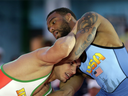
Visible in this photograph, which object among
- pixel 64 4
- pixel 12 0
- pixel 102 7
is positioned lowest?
pixel 102 7

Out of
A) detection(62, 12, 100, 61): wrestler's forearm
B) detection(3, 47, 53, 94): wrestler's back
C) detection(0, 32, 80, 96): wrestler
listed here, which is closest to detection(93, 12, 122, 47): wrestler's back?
detection(62, 12, 100, 61): wrestler's forearm

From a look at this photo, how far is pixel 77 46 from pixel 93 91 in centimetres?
222

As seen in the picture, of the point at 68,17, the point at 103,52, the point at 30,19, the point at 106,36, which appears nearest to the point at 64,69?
the point at 103,52

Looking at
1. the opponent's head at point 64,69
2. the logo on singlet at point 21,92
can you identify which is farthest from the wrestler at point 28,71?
the opponent's head at point 64,69

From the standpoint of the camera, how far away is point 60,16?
2633 mm

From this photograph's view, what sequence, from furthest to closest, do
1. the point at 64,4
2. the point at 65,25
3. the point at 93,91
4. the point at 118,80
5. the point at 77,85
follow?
the point at 64,4
the point at 93,91
the point at 77,85
the point at 65,25
the point at 118,80

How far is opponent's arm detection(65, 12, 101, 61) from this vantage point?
2064 mm

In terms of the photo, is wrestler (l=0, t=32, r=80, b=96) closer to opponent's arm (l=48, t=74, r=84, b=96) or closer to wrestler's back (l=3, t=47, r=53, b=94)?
wrestler's back (l=3, t=47, r=53, b=94)

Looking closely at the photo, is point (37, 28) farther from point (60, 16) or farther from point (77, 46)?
point (77, 46)

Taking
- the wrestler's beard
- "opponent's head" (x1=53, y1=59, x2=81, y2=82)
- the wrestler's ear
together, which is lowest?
"opponent's head" (x1=53, y1=59, x2=81, y2=82)

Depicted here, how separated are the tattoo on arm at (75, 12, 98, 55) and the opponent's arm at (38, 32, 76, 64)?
237mm

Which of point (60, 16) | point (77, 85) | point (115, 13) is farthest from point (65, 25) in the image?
point (115, 13)

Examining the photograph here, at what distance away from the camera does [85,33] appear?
81.9 inches

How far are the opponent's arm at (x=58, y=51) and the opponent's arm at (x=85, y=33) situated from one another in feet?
0.64
